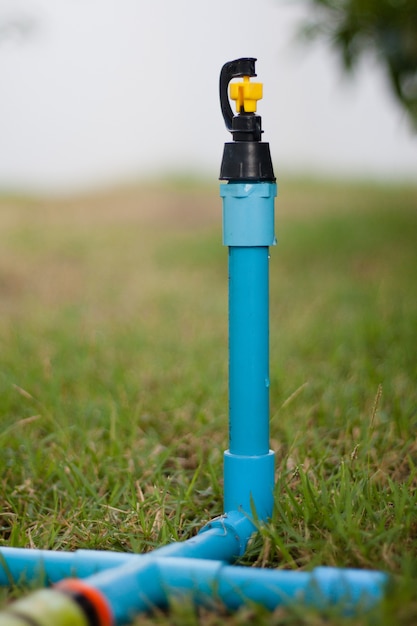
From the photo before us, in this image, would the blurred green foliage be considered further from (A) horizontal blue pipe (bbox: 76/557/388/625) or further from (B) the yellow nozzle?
(A) horizontal blue pipe (bbox: 76/557/388/625)

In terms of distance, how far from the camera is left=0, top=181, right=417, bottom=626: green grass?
4.96ft

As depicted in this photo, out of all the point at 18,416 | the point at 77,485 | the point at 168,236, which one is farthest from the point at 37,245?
the point at 77,485

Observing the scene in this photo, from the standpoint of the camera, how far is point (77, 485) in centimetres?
185

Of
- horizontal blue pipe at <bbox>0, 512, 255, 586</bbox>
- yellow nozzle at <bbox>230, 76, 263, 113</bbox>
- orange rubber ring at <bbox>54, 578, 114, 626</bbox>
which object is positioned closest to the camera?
orange rubber ring at <bbox>54, 578, 114, 626</bbox>

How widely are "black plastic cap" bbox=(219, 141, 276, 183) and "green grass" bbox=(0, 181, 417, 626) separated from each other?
50cm

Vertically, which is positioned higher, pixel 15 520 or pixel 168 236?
pixel 168 236

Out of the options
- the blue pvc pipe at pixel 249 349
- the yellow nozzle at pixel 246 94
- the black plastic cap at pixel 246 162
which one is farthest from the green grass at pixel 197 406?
the yellow nozzle at pixel 246 94

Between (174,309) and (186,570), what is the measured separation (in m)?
2.79

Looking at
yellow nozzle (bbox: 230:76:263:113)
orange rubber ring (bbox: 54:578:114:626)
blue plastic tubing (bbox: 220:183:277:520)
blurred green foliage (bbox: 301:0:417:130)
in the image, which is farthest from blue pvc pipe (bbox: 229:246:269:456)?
blurred green foliage (bbox: 301:0:417:130)

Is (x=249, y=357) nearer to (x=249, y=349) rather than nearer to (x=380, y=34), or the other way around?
(x=249, y=349)

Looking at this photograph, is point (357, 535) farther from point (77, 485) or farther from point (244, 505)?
point (77, 485)

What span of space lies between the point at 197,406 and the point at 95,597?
130 cm

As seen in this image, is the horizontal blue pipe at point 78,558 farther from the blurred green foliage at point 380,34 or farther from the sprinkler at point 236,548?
the blurred green foliage at point 380,34

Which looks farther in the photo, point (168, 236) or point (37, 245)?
point (168, 236)
